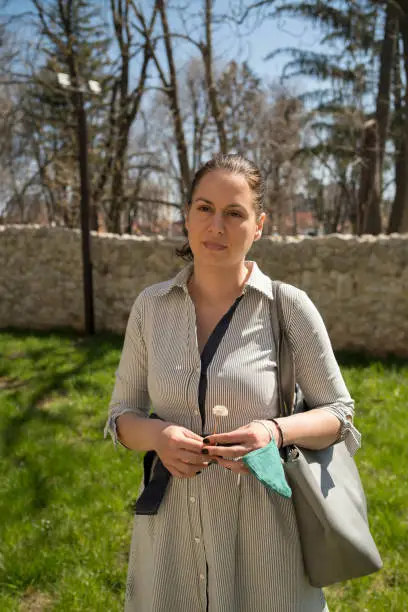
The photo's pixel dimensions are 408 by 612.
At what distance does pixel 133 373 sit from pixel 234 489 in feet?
1.47

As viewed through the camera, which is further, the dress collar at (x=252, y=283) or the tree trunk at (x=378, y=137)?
the tree trunk at (x=378, y=137)

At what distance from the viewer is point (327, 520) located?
1380mm

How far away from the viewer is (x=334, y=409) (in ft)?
4.88

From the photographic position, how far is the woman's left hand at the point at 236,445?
4.31 ft

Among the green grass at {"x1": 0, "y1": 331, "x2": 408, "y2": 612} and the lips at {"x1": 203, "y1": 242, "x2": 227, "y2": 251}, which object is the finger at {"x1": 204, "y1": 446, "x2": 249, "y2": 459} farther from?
the green grass at {"x1": 0, "y1": 331, "x2": 408, "y2": 612}

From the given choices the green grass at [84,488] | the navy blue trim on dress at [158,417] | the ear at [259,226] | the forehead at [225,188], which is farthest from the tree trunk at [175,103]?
the navy blue trim on dress at [158,417]

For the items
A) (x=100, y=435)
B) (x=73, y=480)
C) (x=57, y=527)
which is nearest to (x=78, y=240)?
(x=100, y=435)

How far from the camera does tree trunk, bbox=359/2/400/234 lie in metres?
11.0

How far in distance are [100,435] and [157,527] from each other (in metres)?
3.18

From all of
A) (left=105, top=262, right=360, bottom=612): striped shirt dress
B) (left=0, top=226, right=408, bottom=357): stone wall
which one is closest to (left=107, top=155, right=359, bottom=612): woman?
(left=105, top=262, right=360, bottom=612): striped shirt dress

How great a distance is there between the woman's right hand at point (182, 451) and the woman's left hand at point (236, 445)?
3 centimetres

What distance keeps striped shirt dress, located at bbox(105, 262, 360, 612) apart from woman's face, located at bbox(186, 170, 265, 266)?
115 mm

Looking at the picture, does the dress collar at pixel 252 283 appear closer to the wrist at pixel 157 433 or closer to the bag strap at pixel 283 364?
the bag strap at pixel 283 364

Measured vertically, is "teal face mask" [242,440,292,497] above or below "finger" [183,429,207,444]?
below
